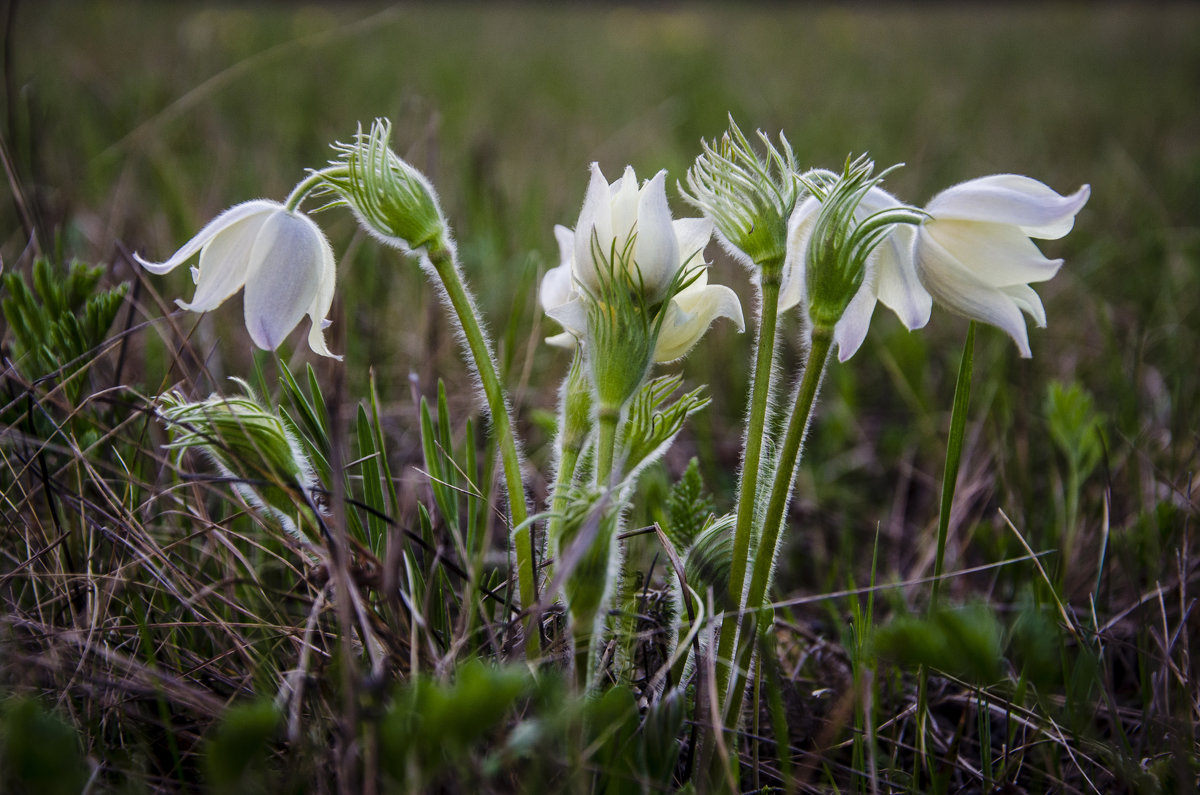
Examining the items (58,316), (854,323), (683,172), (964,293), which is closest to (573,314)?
(854,323)

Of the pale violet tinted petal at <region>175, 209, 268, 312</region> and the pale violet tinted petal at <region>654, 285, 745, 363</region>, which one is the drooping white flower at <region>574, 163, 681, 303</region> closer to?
the pale violet tinted petal at <region>654, 285, 745, 363</region>

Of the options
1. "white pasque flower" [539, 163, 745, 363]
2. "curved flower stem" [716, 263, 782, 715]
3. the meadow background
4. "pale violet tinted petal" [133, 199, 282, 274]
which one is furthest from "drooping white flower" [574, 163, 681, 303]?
"pale violet tinted petal" [133, 199, 282, 274]

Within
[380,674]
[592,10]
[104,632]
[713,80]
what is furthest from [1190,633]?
[592,10]

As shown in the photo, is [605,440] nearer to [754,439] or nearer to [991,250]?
[754,439]

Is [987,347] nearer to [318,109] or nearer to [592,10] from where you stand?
[318,109]

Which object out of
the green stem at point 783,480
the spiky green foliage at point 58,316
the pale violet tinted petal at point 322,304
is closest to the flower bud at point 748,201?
the green stem at point 783,480

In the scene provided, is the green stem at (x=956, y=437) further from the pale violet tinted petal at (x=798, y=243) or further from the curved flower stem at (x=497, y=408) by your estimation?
the curved flower stem at (x=497, y=408)
